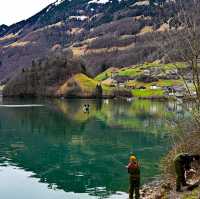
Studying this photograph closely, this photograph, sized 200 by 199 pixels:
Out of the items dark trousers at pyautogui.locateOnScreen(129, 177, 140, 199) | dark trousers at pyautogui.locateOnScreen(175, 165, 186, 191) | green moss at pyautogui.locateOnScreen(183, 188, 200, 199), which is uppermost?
dark trousers at pyautogui.locateOnScreen(175, 165, 186, 191)

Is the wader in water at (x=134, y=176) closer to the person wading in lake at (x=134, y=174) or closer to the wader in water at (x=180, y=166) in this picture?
the person wading in lake at (x=134, y=174)

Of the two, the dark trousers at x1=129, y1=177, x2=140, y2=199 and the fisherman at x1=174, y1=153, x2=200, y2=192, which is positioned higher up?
the fisherman at x1=174, y1=153, x2=200, y2=192

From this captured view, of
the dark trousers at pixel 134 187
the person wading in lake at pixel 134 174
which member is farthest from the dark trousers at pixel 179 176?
the dark trousers at pixel 134 187

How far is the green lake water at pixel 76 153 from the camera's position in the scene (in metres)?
37.3

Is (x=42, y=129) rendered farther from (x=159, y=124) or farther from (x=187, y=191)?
(x=187, y=191)

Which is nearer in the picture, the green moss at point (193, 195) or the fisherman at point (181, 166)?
the green moss at point (193, 195)

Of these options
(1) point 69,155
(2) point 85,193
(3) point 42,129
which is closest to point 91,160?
(1) point 69,155

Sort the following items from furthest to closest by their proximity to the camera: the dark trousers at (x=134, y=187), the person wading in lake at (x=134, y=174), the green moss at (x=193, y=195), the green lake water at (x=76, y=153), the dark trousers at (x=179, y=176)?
the green lake water at (x=76, y=153), the dark trousers at (x=134, y=187), the person wading in lake at (x=134, y=174), the dark trousers at (x=179, y=176), the green moss at (x=193, y=195)

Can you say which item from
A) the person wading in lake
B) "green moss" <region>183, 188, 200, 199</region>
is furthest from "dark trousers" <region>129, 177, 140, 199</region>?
Result: "green moss" <region>183, 188, 200, 199</region>

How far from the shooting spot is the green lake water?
3728 centimetres

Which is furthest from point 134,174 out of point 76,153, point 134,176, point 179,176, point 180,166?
point 76,153

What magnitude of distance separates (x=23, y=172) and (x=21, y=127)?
38.9 m

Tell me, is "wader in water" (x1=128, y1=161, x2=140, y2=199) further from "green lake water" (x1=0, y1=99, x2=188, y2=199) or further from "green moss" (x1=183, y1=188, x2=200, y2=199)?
"green moss" (x1=183, y1=188, x2=200, y2=199)

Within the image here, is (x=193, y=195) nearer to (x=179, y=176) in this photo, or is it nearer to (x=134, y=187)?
(x=179, y=176)
